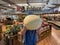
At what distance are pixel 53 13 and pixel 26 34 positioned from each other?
43.0 feet

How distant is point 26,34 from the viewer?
6.89 ft

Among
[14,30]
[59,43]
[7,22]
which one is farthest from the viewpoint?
[7,22]

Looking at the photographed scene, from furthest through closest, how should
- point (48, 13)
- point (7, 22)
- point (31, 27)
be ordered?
point (48, 13)
point (7, 22)
point (31, 27)

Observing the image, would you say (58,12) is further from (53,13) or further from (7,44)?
(7,44)

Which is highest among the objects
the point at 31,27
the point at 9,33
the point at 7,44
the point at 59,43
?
the point at 31,27

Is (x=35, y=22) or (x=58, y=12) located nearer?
→ (x=35, y=22)

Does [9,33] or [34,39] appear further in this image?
[9,33]

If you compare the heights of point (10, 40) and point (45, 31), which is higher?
point (10, 40)

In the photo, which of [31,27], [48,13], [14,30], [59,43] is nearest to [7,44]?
[14,30]

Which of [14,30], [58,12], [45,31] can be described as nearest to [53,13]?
[58,12]

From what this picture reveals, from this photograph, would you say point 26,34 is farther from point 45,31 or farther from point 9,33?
point 45,31

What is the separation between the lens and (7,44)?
2967 mm

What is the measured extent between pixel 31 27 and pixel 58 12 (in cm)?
1331

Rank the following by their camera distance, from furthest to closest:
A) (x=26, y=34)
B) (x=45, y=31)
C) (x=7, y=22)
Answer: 1. (x=45, y=31)
2. (x=7, y=22)
3. (x=26, y=34)
